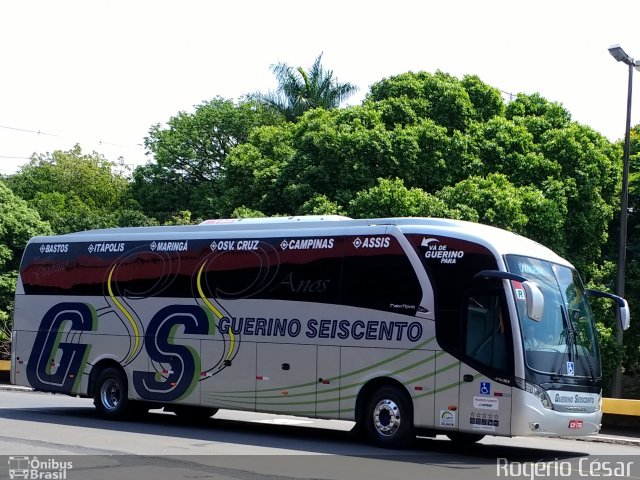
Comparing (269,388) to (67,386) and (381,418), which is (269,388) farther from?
(67,386)

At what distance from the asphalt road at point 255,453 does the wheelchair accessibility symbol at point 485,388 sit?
3.17 ft

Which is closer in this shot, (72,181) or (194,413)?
(194,413)

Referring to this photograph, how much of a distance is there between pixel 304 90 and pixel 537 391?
137ft

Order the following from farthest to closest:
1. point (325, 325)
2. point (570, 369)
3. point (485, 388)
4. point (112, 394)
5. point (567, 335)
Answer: point (112, 394), point (325, 325), point (567, 335), point (570, 369), point (485, 388)

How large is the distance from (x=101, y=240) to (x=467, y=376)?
347 inches

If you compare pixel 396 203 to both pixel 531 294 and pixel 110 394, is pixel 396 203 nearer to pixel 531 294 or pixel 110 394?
pixel 110 394

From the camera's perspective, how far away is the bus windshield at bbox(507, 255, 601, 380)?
14.7 meters

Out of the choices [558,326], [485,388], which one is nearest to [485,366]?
[485,388]

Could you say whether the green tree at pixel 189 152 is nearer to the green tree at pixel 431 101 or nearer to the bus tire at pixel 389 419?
the green tree at pixel 431 101

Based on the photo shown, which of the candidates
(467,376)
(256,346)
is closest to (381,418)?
(467,376)

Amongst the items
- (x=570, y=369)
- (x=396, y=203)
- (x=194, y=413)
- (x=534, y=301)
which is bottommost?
(x=194, y=413)

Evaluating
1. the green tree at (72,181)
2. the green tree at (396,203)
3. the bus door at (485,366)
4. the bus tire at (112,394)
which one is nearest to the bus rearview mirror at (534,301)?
the bus door at (485,366)

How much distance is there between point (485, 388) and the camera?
1478 cm

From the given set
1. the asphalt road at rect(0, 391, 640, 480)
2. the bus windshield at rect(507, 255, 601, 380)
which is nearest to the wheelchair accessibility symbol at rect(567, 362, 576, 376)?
the bus windshield at rect(507, 255, 601, 380)
